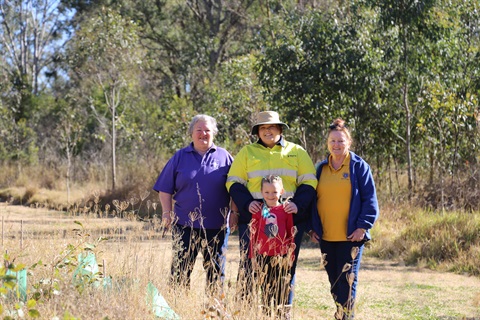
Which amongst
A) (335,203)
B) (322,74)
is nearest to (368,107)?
(322,74)

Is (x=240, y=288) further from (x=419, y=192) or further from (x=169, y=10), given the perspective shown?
(x=169, y=10)

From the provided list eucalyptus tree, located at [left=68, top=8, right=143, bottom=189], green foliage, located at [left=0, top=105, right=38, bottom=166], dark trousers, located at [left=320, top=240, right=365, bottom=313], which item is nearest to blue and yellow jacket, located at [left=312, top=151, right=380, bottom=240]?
dark trousers, located at [left=320, top=240, right=365, bottom=313]

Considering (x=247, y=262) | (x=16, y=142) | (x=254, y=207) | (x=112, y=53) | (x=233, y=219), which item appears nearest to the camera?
(x=247, y=262)

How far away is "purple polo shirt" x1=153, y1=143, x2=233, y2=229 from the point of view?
6066mm

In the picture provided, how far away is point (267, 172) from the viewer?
575 cm

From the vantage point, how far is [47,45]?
4016 cm

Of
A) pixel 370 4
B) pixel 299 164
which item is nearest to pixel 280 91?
pixel 370 4

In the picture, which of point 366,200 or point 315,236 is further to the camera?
point 315,236

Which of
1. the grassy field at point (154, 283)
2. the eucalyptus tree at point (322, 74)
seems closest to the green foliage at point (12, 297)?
the grassy field at point (154, 283)

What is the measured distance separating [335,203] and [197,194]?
3.70ft

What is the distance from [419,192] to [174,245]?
27.9 feet

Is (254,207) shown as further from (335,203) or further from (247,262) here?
(335,203)

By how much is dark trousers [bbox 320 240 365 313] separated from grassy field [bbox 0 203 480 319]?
13 centimetres

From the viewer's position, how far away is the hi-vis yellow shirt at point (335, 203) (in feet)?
18.1
